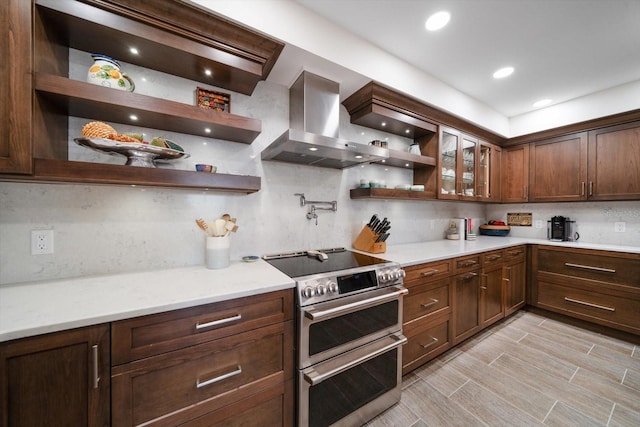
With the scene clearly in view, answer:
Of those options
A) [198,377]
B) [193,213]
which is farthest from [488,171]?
[198,377]

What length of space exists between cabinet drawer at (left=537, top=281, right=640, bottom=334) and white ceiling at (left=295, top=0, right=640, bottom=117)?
7.45 feet

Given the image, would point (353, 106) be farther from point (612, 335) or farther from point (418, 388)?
point (612, 335)

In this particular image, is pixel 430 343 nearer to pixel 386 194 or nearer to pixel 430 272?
pixel 430 272

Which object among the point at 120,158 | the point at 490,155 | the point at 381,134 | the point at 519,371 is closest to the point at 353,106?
the point at 381,134

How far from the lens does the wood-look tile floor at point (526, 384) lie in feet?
4.82

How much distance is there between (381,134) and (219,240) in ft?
6.43

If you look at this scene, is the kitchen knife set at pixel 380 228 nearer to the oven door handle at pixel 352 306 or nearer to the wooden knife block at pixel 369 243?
the wooden knife block at pixel 369 243

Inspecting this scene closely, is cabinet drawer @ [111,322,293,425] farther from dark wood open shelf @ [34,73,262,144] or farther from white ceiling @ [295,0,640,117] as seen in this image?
white ceiling @ [295,0,640,117]

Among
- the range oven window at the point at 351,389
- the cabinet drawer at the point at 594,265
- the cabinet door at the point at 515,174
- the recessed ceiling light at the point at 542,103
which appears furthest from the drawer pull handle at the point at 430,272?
the recessed ceiling light at the point at 542,103

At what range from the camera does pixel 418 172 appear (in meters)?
2.70

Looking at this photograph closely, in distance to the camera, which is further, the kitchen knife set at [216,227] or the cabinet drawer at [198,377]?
the kitchen knife set at [216,227]

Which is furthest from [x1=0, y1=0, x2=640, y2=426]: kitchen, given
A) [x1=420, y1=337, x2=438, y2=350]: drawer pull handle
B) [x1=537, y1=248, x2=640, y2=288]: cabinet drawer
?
[x1=420, y1=337, x2=438, y2=350]: drawer pull handle

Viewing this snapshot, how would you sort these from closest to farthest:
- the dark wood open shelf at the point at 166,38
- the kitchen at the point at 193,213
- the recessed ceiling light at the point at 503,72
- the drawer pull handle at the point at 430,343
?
the dark wood open shelf at the point at 166,38 < the kitchen at the point at 193,213 < the drawer pull handle at the point at 430,343 < the recessed ceiling light at the point at 503,72

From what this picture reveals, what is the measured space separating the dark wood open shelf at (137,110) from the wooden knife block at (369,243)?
4.10ft
